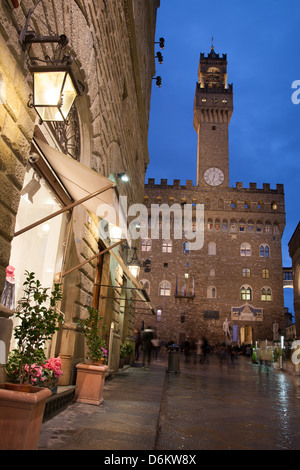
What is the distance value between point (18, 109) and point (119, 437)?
300cm

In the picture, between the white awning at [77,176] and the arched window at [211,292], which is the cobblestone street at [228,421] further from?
the arched window at [211,292]

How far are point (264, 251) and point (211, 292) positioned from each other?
21.8 feet

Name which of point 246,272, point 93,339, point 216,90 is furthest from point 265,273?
point 93,339

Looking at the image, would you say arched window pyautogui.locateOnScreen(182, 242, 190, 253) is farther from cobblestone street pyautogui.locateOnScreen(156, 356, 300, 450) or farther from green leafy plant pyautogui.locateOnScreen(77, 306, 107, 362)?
green leafy plant pyautogui.locateOnScreen(77, 306, 107, 362)

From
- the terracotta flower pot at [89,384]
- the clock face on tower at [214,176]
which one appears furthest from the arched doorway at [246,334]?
the terracotta flower pot at [89,384]

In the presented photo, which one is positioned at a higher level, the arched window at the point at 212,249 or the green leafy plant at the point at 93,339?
the arched window at the point at 212,249

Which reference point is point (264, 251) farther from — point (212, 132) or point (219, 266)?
point (212, 132)

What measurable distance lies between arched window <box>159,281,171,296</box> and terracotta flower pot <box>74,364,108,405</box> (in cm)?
2892

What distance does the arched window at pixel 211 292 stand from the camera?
1315 inches

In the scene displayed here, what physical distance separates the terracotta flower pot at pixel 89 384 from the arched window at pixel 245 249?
31338 mm

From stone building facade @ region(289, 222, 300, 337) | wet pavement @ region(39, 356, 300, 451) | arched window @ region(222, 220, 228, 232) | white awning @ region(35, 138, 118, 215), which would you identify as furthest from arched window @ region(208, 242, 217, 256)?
white awning @ region(35, 138, 118, 215)

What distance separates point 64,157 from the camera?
12.6 feet

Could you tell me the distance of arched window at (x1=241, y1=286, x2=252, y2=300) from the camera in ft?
109
